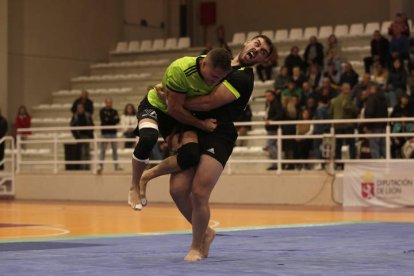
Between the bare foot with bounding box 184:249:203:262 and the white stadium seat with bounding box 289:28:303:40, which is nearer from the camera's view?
the bare foot with bounding box 184:249:203:262

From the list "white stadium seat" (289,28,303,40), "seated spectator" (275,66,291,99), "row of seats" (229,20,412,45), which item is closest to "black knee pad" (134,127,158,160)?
"seated spectator" (275,66,291,99)

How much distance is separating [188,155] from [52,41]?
A: 23.2m

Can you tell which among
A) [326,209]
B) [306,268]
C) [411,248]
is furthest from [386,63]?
[306,268]

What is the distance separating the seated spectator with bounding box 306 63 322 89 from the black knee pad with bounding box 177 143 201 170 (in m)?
14.6

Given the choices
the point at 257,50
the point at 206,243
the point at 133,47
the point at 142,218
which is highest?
the point at 133,47

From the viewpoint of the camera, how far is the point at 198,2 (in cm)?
3322

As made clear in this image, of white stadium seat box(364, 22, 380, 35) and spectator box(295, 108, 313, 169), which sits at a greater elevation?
Result: white stadium seat box(364, 22, 380, 35)

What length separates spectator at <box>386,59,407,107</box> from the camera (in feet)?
66.8

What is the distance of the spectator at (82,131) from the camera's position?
900 inches

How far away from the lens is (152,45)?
101ft

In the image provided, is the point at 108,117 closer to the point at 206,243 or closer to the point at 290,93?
the point at 290,93

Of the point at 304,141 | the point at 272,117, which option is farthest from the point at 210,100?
the point at 272,117

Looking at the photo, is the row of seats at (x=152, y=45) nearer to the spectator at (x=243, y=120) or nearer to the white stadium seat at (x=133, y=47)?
the white stadium seat at (x=133, y=47)

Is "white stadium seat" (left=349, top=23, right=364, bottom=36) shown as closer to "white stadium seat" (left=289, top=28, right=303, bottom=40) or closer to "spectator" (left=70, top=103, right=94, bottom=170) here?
"white stadium seat" (left=289, top=28, right=303, bottom=40)
